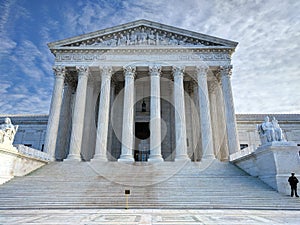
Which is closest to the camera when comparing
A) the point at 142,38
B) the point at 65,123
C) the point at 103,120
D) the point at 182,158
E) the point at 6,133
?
the point at 6,133

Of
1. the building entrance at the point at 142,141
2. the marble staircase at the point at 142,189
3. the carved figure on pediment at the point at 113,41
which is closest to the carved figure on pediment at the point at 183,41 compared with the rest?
the carved figure on pediment at the point at 113,41

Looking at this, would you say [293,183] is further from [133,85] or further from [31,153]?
[31,153]

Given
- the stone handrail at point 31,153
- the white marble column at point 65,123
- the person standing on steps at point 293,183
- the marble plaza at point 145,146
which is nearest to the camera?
the marble plaza at point 145,146

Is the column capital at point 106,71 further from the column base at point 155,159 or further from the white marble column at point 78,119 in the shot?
the column base at point 155,159

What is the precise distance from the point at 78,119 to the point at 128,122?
5.63 metres

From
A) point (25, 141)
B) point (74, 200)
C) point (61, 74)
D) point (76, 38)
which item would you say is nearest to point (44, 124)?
point (25, 141)

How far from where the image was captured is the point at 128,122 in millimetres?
23469

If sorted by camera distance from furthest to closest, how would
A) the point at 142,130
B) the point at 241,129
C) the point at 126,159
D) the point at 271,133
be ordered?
the point at 241,129 < the point at 142,130 < the point at 126,159 < the point at 271,133

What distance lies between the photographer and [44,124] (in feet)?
114

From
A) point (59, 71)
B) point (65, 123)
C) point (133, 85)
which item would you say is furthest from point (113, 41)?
point (65, 123)

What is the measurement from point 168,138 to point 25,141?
22.4 meters

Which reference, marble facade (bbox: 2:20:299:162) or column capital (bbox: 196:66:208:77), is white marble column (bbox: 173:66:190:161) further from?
column capital (bbox: 196:66:208:77)

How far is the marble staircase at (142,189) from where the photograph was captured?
11.4 metres

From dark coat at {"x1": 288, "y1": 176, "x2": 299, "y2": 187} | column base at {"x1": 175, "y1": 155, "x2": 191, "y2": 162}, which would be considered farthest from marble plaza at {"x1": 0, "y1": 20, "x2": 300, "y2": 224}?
dark coat at {"x1": 288, "y1": 176, "x2": 299, "y2": 187}
